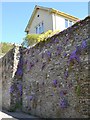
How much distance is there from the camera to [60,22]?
25.7 m

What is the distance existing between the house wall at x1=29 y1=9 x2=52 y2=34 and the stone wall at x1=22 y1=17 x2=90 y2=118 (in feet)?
41.6

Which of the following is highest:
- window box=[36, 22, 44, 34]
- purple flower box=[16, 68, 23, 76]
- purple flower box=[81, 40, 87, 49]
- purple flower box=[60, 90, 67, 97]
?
window box=[36, 22, 44, 34]

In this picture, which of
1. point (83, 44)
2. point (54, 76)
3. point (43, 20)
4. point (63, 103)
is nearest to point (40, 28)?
point (43, 20)

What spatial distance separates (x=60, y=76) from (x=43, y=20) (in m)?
17.8

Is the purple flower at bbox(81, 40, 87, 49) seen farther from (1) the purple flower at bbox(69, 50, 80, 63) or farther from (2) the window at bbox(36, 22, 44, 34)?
(2) the window at bbox(36, 22, 44, 34)

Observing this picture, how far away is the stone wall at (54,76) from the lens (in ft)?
26.8

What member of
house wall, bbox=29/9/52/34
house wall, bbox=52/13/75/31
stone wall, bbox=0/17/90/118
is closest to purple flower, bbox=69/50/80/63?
stone wall, bbox=0/17/90/118

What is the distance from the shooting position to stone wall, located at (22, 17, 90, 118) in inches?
320

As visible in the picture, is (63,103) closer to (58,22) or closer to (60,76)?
(60,76)

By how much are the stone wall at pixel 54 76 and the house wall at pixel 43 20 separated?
10751mm

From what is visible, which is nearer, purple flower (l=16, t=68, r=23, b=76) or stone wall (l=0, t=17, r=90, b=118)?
stone wall (l=0, t=17, r=90, b=118)

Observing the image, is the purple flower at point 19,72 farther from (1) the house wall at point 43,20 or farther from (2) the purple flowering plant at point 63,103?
(1) the house wall at point 43,20

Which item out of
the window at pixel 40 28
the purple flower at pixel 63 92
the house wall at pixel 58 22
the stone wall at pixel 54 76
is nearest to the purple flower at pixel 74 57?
the stone wall at pixel 54 76

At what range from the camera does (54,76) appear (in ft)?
33.0
